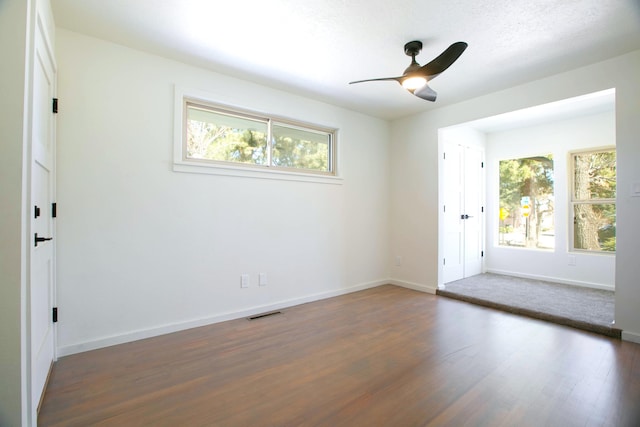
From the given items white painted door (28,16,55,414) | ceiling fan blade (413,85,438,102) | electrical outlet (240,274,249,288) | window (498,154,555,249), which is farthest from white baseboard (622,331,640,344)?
white painted door (28,16,55,414)

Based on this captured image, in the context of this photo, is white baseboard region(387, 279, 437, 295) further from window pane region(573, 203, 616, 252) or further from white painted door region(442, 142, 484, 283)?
window pane region(573, 203, 616, 252)

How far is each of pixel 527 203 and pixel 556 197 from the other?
453mm

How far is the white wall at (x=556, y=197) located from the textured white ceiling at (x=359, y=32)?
200 centimetres

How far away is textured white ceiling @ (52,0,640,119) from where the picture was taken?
211 cm

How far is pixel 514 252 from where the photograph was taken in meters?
5.14

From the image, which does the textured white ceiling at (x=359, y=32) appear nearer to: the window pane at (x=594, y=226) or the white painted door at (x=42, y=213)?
the white painted door at (x=42, y=213)

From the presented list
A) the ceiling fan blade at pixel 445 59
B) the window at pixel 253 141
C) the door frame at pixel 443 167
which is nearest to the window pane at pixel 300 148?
the window at pixel 253 141

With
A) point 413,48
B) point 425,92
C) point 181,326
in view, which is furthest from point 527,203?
point 181,326

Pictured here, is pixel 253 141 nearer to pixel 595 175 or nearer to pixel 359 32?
pixel 359 32

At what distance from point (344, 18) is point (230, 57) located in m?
1.16

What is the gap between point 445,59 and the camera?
7.18 feet

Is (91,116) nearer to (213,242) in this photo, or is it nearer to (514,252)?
(213,242)

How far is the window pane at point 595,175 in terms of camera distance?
4.28m

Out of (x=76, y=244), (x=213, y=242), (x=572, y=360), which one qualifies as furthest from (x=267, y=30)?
(x=572, y=360)
